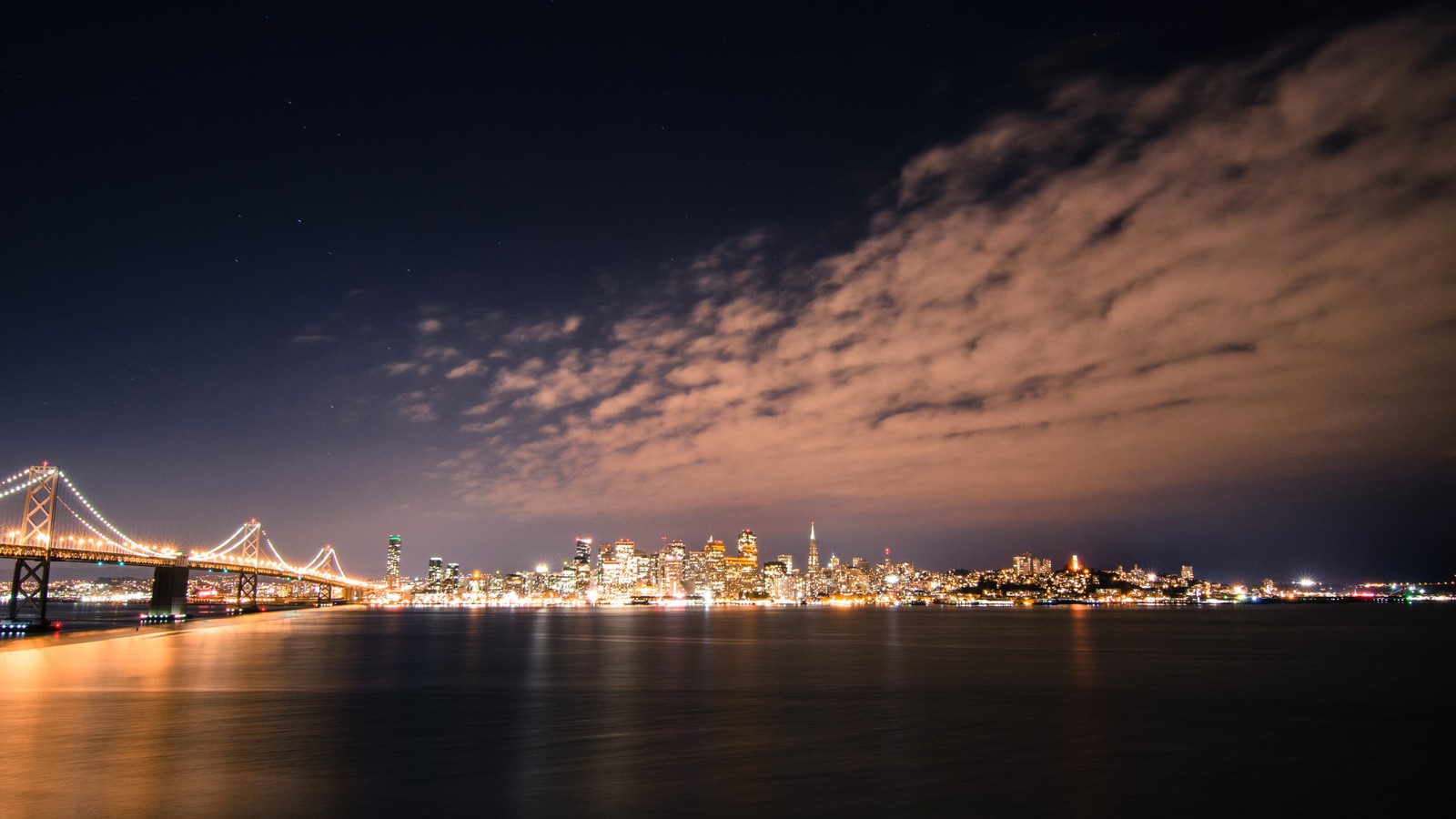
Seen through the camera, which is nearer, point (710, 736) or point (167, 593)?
point (710, 736)

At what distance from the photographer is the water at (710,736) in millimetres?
16625

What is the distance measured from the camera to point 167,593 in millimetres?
94875

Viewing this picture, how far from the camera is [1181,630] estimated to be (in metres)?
88.8

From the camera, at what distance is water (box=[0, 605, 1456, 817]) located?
16.6 m

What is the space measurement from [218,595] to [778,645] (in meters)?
175

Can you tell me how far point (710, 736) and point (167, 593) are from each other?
307ft

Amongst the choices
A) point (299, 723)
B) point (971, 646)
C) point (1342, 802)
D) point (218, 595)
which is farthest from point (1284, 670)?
point (218, 595)

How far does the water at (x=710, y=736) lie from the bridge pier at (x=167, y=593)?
50556 millimetres

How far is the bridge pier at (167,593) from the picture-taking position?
94312mm

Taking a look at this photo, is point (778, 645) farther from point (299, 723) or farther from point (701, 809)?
point (701, 809)

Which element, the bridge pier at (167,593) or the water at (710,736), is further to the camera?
the bridge pier at (167,593)

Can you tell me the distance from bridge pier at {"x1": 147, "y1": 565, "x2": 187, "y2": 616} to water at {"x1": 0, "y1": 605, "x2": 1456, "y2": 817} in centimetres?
5056

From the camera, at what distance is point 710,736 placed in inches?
Result: 936

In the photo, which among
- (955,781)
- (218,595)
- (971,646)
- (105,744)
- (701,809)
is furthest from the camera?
(218,595)
